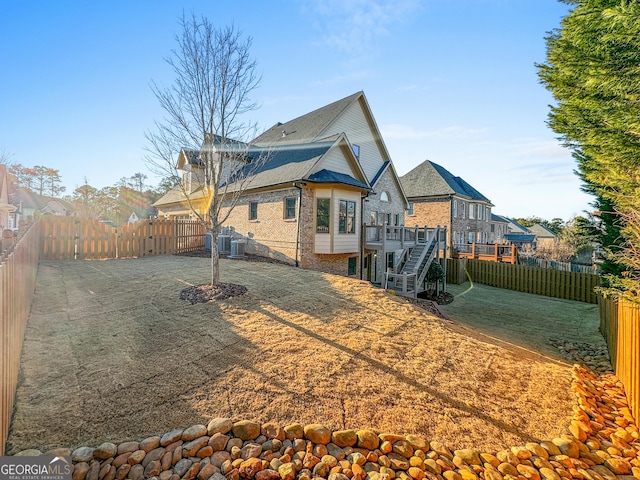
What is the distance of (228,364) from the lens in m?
4.67

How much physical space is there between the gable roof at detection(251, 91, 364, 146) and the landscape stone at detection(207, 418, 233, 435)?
15.9 m

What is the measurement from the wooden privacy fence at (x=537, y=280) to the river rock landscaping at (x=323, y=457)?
1457 cm

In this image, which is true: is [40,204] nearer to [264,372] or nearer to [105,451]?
[264,372]

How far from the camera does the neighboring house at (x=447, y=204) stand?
28422 mm

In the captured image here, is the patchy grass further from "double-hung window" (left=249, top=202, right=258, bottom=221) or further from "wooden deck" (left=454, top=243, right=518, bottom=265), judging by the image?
"double-hung window" (left=249, top=202, right=258, bottom=221)

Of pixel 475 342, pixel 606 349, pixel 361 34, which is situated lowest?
pixel 606 349

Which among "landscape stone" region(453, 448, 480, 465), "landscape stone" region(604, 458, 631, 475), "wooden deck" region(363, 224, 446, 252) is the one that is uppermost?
"wooden deck" region(363, 224, 446, 252)

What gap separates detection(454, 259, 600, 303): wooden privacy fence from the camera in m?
14.8

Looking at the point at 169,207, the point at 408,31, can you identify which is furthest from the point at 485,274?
the point at 169,207

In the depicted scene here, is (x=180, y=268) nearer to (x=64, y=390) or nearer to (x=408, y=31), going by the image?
(x=64, y=390)

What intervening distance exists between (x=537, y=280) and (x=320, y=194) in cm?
1401

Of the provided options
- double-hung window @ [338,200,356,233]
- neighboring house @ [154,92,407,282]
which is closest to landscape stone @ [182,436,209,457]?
neighboring house @ [154,92,407,282]

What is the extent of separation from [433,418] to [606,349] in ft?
23.7

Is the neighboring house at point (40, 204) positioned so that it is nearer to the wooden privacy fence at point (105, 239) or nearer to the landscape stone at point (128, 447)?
the wooden privacy fence at point (105, 239)
